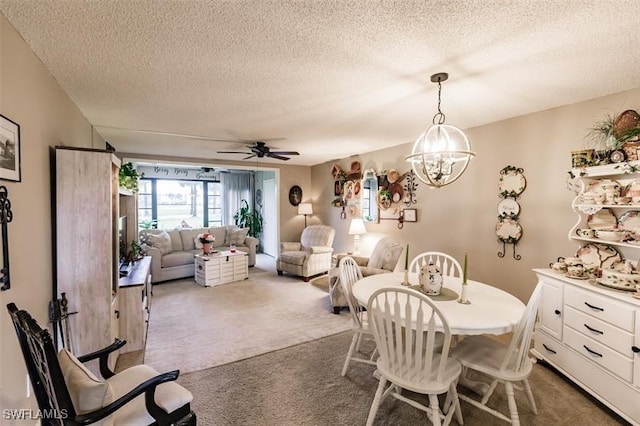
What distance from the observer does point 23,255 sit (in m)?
1.57

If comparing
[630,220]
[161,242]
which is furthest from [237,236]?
[630,220]

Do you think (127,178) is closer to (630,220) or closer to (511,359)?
(511,359)

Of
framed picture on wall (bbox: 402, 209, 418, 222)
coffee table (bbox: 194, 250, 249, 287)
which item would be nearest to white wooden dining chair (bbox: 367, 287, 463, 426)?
framed picture on wall (bbox: 402, 209, 418, 222)

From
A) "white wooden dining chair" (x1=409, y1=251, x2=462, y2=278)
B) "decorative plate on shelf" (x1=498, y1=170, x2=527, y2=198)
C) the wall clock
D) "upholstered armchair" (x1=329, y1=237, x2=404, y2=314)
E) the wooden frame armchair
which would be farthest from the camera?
the wall clock

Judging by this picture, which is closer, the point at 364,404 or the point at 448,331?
the point at 448,331

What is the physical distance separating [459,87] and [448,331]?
6.17ft

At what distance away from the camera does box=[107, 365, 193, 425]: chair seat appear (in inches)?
55.2

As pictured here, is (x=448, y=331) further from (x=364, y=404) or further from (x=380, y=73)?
(x=380, y=73)

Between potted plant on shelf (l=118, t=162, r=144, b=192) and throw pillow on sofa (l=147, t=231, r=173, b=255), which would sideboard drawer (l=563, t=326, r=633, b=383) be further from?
throw pillow on sofa (l=147, t=231, r=173, b=255)

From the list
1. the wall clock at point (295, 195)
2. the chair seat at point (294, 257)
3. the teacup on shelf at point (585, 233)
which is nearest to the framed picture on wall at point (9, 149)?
the teacup on shelf at point (585, 233)

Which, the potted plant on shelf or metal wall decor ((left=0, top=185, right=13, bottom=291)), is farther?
the potted plant on shelf

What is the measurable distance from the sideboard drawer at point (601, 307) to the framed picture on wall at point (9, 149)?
3.60 m

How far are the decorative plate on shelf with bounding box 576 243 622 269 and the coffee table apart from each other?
191 inches

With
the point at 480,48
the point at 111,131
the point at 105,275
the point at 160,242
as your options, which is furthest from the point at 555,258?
the point at 160,242
